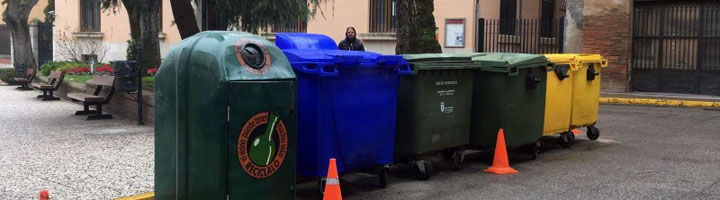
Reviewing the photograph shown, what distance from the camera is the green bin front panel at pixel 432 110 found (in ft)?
24.6

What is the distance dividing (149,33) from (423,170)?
9568 mm

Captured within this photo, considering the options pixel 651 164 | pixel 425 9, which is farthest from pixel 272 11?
pixel 651 164

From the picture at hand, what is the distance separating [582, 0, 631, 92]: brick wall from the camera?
19.1 metres

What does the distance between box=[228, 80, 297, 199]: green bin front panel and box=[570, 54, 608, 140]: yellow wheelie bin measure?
18.5 ft

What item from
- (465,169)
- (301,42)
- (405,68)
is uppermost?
(301,42)

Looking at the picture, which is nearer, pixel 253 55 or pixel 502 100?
pixel 253 55

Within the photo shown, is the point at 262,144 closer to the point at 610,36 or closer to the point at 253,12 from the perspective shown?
the point at 253,12

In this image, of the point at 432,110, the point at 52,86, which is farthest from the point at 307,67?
the point at 52,86

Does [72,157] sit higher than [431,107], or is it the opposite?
[431,107]

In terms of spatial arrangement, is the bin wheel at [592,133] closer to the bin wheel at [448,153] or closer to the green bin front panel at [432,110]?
the bin wheel at [448,153]

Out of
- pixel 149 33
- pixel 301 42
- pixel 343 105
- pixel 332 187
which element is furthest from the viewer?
pixel 149 33

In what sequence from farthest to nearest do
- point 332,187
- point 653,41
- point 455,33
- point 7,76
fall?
point 7,76 < point 455,33 < point 653,41 < point 332,187

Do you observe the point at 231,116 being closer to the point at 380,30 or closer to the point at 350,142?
the point at 350,142

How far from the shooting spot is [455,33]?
2091 cm
